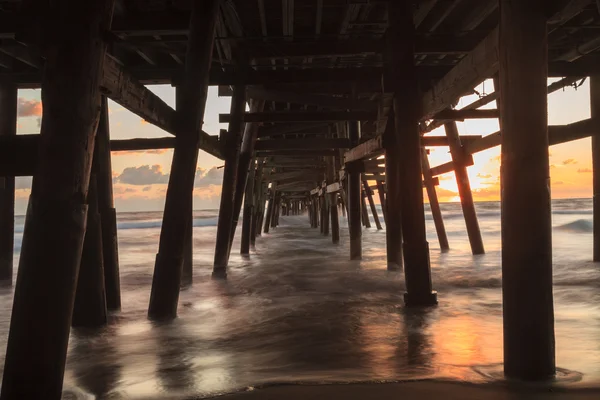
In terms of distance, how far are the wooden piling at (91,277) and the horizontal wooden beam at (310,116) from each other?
3005mm

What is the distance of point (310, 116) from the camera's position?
6676 millimetres

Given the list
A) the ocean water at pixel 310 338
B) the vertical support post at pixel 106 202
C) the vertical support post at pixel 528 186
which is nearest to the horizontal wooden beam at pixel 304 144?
the ocean water at pixel 310 338

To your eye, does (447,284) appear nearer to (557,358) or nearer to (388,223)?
(388,223)

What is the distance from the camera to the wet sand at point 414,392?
2182mm

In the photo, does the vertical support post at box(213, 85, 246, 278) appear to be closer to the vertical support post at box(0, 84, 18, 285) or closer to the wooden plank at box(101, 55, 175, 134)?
the wooden plank at box(101, 55, 175, 134)

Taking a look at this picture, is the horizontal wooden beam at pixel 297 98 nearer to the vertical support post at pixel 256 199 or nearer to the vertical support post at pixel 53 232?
the vertical support post at pixel 53 232

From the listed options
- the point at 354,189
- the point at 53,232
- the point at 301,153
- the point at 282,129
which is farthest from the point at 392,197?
the point at 301,153

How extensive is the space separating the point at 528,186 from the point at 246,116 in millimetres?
4754

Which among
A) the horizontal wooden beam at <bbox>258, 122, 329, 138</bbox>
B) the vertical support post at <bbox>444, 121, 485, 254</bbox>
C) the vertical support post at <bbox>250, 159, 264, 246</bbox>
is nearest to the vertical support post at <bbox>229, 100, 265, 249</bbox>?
the horizontal wooden beam at <bbox>258, 122, 329, 138</bbox>

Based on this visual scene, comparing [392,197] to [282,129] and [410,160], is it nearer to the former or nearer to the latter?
[410,160]

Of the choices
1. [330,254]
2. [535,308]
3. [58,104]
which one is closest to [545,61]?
[535,308]

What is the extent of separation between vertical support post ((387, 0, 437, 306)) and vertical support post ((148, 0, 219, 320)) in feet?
5.77

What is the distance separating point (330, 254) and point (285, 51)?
514 cm

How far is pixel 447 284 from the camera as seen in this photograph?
19.2ft
